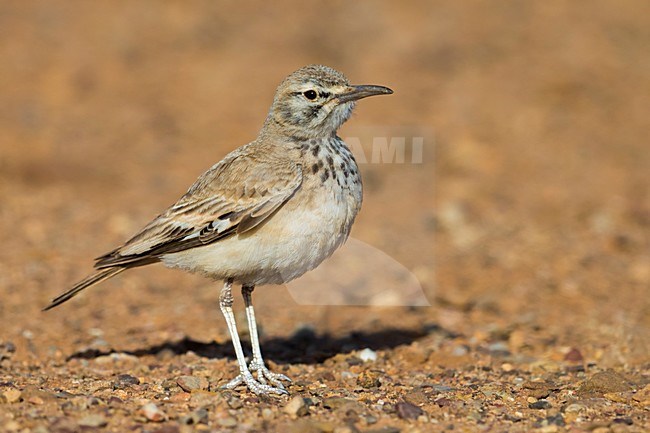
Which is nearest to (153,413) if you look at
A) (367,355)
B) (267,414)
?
(267,414)

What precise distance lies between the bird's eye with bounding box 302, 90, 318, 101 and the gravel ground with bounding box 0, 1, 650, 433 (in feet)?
7.35

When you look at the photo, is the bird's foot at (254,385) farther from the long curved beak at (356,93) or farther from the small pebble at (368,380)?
the long curved beak at (356,93)

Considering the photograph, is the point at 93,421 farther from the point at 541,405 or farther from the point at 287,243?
the point at 541,405

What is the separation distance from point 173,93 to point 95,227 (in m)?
5.34

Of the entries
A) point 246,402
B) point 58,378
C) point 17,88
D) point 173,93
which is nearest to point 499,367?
point 246,402

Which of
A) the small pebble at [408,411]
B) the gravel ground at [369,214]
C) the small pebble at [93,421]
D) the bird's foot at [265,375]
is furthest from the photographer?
the bird's foot at [265,375]

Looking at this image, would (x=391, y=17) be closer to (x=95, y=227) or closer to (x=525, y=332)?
(x=95, y=227)

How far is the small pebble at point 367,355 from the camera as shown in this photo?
26.2 feet

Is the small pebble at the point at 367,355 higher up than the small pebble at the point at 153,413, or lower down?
lower down

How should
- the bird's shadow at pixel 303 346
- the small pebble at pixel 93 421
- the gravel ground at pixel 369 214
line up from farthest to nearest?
1. the bird's shadow at pixel 303 346
2. the gravel ground at pixel 369 214
3. the small pebble at pixel 93 421

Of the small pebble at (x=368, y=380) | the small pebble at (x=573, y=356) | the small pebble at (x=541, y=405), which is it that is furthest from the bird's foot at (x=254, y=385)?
the small pebble at (x=573, y=356)

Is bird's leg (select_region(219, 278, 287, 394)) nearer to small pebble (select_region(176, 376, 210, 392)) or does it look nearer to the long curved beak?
small pebble (select_region(176, 376, 210, 392))

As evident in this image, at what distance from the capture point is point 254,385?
6.75m

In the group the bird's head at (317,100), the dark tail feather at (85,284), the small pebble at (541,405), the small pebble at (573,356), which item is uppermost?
the bird's head at (317,100)
